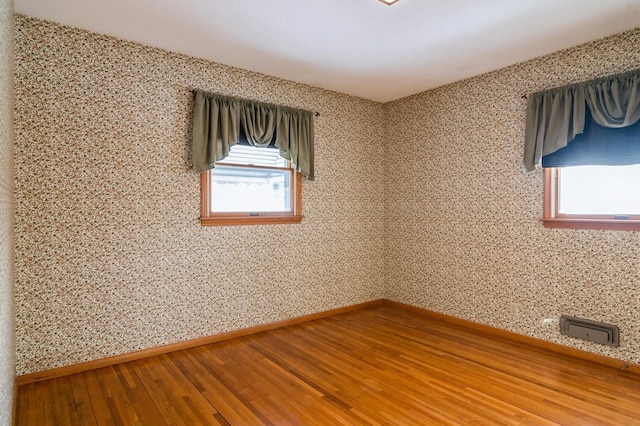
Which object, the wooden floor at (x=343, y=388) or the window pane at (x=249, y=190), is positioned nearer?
the wooden floor at (x=343, y=388)

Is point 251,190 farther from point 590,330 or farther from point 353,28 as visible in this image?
point 590,330

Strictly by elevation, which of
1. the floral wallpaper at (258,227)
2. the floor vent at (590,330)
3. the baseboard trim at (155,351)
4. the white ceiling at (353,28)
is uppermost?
the white ceiling at (353,28)

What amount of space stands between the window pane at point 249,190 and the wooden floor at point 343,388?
1376mm

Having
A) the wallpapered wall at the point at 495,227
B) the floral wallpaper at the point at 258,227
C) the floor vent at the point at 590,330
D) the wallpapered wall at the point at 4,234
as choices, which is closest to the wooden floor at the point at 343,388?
the floor vent at the point at 590,330

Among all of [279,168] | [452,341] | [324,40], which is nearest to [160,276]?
[279,168]

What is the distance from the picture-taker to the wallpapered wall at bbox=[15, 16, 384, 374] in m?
2.88

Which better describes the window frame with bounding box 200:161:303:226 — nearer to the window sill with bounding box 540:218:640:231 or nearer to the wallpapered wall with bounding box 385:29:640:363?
→ the wallpapered wall with bounding box 385:29:640:363

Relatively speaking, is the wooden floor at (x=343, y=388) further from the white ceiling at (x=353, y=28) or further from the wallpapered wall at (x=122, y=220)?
the white ceiling at (x=353, y=28)

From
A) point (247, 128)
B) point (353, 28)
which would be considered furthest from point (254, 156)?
point (353, 28)

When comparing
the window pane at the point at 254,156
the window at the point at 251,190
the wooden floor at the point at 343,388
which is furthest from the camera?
the window pane at the point at 254,156

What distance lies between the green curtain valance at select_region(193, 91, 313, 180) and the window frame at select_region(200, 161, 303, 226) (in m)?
0.12

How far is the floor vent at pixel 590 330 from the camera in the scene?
317 cm

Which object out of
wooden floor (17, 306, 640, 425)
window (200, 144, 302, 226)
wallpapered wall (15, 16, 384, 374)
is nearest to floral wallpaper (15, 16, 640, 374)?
wallpapered wall (15, 16, 384, 374)

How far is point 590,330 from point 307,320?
2737 mm
